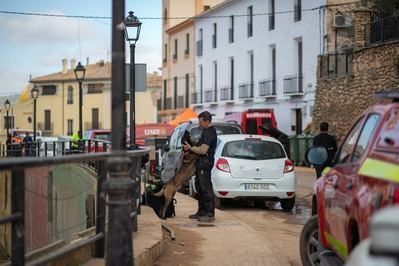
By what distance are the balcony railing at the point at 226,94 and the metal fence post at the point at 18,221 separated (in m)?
43.1

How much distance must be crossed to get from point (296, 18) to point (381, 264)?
37.4 meters

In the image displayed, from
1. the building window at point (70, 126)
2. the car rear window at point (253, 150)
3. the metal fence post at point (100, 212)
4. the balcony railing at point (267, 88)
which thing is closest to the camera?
the metal fence post at point (100, 212)

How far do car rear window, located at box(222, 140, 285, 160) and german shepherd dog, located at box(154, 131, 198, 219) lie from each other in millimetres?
2582

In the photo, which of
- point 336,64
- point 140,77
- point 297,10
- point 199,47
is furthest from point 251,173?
point 199,47

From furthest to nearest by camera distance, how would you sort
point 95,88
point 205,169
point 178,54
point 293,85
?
point 95,88
point 178,54
point 293,85
point 205,169

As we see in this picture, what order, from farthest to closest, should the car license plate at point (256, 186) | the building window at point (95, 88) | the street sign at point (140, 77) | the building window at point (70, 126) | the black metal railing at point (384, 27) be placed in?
1. the building window at point (70, 126)
2. the building window at point (95, 88)
3. the black metal railing at point (384, 27)
4. the street sign at point (140, 77)
5. the car license plate at point (256, 186)

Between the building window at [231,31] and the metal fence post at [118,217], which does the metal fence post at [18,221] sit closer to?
the metal fence post at [118,217]

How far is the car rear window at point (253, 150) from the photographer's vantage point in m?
14.1

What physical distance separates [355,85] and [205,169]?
1917cm

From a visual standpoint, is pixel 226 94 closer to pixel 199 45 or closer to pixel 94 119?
pixel 199 45

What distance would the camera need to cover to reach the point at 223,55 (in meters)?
49.7

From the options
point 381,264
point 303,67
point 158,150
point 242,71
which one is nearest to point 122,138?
point 381,264

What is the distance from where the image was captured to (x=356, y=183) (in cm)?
489

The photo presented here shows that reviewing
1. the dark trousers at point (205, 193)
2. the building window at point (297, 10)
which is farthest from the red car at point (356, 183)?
the building window at point (297, 10)
